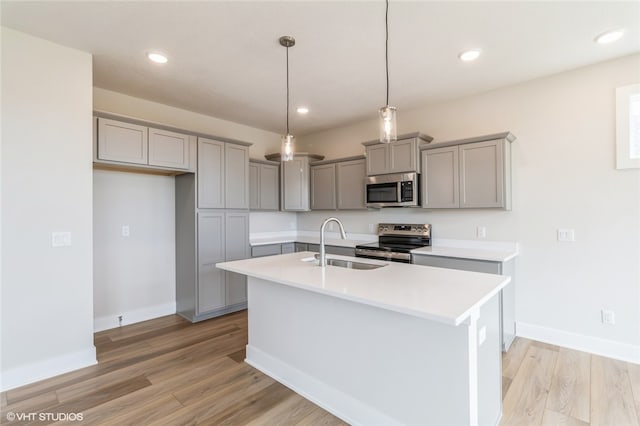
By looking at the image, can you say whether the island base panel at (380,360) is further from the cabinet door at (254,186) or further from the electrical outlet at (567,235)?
the cabinet door at (254,186)

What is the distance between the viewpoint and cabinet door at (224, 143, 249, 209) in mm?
3957

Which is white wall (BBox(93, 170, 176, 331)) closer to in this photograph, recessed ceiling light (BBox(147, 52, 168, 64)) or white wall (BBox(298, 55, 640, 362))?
recessed ceiling light (BBox(147, 52, 168, 64))

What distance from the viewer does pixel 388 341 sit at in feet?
5.82

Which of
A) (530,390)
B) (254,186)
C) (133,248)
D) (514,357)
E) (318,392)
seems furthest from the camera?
(254,186)

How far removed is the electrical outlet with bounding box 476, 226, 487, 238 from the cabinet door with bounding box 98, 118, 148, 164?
12.2ft

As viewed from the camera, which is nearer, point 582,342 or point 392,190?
point 582,342

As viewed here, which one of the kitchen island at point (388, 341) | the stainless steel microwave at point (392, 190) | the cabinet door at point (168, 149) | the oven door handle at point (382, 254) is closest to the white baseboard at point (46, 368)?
the kitchen island at point (388, 341)

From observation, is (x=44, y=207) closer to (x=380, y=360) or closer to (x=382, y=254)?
(x=380, y=360)

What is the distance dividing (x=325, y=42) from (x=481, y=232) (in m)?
2.60

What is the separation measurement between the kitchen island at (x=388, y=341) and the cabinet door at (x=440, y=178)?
4.73 ft

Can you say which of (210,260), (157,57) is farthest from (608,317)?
(157,57)

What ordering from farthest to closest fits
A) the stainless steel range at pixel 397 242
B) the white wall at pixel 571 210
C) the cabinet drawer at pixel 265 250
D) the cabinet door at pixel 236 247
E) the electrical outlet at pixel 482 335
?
the cabinet drawer at pixel 265 250 → the cabinet door at pixel 236 247 → the stainless steel range at pixel 397 242 → the white wall at pixel 571 210 → the electrical outlet at pixel 482 335

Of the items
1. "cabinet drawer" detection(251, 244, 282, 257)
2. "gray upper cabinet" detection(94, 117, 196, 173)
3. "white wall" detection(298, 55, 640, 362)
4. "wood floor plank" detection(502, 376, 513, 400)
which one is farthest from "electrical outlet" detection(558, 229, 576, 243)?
"gray upper cabinet" detection(94, 117, 196, 173)

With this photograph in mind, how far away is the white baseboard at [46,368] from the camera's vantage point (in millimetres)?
2273
